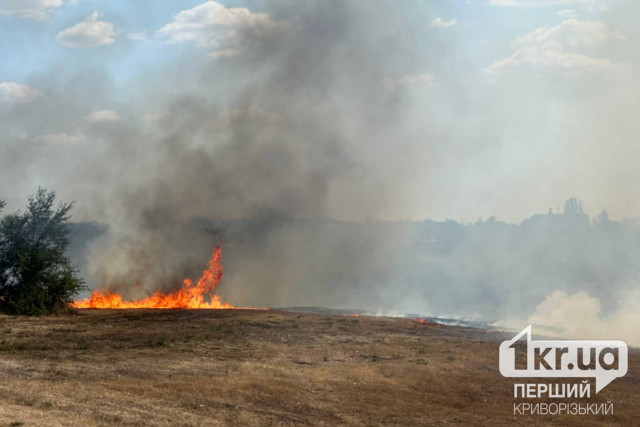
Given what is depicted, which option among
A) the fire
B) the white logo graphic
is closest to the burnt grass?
the white logo graphic

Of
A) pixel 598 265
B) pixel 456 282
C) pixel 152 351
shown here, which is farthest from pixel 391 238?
pixel 152 351

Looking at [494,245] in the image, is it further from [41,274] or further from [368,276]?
[41,274]

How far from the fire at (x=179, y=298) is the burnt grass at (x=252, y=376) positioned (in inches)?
531

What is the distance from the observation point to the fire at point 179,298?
50.1 metres

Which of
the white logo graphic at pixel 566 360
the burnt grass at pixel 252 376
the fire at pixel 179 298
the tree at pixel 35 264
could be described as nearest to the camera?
the burnt grass at pixel 252 376

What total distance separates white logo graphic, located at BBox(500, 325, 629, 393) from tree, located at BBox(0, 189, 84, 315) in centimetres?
3065

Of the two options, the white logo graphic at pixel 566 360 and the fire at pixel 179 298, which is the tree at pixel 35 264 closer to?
the fire at pixel 179 298

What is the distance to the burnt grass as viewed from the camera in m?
17.8

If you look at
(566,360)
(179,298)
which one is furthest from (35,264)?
(566,360)

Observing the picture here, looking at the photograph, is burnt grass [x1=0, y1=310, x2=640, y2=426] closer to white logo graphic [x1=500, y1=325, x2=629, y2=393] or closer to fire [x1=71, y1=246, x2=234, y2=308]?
white logo graphic [x1=500, y1=325, x2=629, y2=393]

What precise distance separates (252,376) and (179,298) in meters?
29.3

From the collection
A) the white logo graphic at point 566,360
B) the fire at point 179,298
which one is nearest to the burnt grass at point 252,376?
the white logo graphic at point 566,360

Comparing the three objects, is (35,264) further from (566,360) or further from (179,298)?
(566,360)

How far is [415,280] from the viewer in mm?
89000
